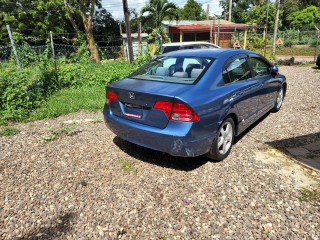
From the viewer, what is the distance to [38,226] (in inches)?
98.7

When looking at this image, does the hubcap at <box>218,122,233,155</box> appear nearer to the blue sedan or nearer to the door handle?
the blue sedan

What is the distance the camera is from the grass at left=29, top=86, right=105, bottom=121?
5.75 meters

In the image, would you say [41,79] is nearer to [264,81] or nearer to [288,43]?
[264,81]

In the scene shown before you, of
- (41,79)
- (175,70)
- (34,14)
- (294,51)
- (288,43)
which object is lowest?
(294,51)

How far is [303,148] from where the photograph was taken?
4.09 metres

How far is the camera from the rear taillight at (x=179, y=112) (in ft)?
9.50

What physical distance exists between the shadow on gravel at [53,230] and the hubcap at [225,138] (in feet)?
6.82

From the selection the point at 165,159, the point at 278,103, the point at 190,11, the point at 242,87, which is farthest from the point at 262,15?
the point at 165,159

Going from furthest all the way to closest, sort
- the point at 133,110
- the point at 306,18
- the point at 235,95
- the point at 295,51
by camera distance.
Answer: the point at 306,18 → the point at 295,51 → the point at 235,95 → the point at 133,110

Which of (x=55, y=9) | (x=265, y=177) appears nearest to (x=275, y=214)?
(x=265, y=177)

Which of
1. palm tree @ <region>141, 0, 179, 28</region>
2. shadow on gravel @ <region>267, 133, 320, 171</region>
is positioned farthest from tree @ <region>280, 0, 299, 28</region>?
shadow on gravel @ <region>267, 133, 320, 171</region>

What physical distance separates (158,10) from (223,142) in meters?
26.2

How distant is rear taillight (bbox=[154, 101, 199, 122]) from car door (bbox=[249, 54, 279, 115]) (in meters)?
1.91

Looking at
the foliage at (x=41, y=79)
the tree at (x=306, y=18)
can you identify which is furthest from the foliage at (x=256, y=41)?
the tree at (x=306, y=18)
